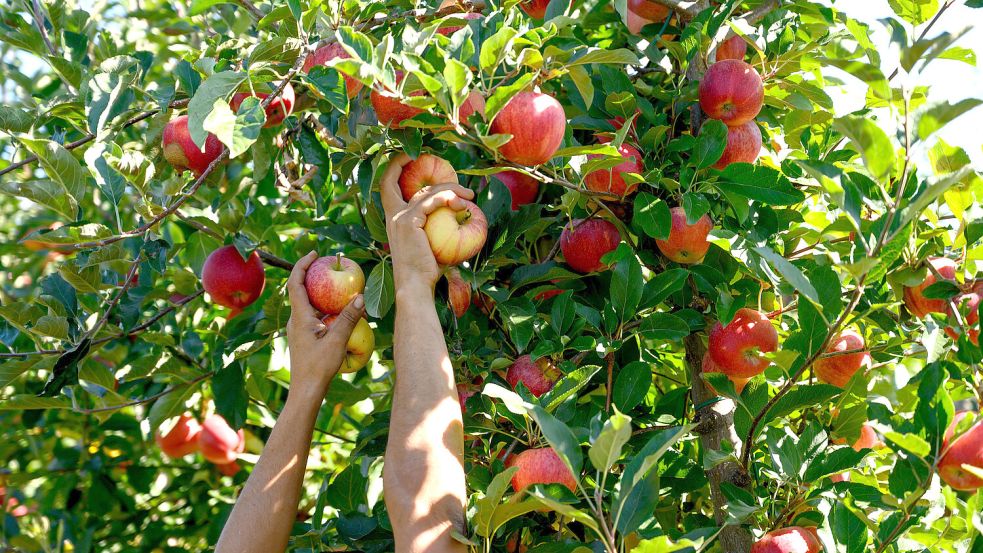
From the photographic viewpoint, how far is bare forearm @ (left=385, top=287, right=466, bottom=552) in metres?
1.31

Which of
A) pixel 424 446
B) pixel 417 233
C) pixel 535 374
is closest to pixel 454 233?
pixel 417 233

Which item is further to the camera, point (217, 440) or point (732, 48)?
point (217, 440)

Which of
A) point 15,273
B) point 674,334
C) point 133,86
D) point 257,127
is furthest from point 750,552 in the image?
point 15,273

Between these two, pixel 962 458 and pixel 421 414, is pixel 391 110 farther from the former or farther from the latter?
pixel 962 458

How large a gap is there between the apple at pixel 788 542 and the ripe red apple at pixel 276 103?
1.15 metres

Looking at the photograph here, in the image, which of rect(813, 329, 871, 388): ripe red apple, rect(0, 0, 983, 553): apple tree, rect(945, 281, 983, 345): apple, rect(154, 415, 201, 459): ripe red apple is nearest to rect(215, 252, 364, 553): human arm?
rect(0, 0, 983, 553): apple tree

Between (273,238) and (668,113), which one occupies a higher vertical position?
(668,113)

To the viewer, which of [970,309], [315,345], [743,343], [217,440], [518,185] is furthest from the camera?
[217,440]

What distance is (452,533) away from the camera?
1.28m

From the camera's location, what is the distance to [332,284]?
171 centimetres

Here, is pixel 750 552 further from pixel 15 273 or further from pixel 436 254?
pixel 15 273

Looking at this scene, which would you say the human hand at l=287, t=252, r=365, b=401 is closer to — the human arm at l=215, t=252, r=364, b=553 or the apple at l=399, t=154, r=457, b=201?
the human arm at l=215, t=252, r=364, b=553

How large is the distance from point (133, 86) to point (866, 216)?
152cm

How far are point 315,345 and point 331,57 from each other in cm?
57
